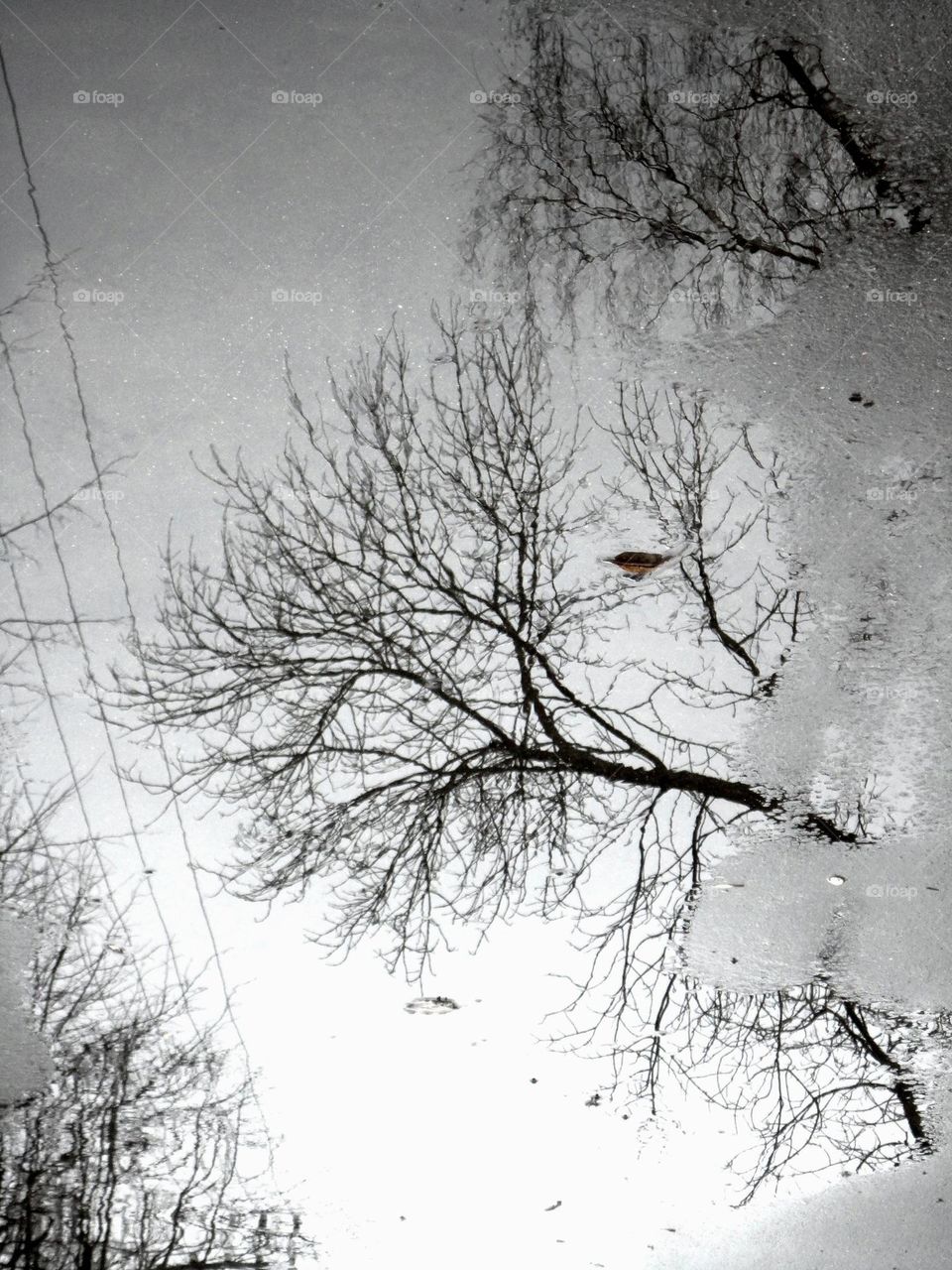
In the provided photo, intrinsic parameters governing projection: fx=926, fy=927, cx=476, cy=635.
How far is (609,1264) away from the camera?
7.85 feet

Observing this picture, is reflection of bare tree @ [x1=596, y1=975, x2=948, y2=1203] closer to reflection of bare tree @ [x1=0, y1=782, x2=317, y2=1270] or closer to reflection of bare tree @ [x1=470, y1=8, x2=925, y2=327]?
reflection of bare tree @ [x1=0, y1=782, x2=317, y2=1270]

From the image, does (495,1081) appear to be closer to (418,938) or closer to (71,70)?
(418,938)

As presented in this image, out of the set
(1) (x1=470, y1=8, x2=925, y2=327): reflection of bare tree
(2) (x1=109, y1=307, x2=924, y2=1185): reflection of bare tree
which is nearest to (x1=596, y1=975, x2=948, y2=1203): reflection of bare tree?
(2) (x1=109, y1=307, x2=924, y2=1185): reflection of bare tree

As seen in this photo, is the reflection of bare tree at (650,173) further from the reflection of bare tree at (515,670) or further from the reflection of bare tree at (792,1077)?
the reflection of bare tree at (792,1077)

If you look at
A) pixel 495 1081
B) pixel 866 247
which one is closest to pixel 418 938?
pixel 495 1081

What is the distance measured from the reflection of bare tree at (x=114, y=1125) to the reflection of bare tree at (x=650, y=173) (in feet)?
7.24

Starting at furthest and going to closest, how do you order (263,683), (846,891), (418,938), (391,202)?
1. (391,202)
2. (263,683)
3. (418,938)
4. (846,891)

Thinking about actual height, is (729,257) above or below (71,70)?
below

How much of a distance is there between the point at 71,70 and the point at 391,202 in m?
1.08

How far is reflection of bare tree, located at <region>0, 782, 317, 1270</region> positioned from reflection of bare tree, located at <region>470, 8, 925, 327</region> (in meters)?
2.21

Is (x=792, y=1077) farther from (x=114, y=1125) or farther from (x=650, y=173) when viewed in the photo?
(x=650, y=173)

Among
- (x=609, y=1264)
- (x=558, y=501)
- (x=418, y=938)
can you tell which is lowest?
(x=609, y=1264)

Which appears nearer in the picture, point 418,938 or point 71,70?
point 418,938

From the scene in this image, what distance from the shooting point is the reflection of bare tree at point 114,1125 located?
228 centimetres
